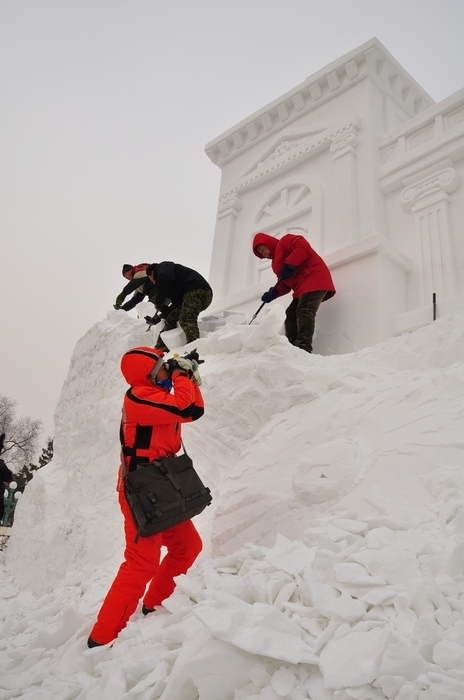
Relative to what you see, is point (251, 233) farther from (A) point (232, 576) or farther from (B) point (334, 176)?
(A) point (232, 576)

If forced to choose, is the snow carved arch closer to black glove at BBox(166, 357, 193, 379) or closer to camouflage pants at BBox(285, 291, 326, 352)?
camouflage pants at BBox(285, 291, 326, 352)

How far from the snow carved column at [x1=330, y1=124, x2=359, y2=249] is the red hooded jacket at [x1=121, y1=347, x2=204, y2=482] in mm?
5092

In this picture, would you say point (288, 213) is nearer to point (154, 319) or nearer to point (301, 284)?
point (301, 284)

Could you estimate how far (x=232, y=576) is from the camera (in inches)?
81.8

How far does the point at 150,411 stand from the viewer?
2701 mm

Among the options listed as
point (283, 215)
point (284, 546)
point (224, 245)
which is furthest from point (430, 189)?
point (284, 546)

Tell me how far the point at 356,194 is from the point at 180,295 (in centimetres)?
365

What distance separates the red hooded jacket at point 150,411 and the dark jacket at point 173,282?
9.44 feet

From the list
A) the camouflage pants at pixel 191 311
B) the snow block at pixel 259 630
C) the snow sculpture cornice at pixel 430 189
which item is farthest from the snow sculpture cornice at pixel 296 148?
the snow block at pixel 259 630

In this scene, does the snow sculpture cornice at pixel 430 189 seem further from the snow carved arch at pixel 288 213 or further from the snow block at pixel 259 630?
the snow block at pixel 259 630

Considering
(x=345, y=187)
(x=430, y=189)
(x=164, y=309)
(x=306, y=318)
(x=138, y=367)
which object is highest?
(x=345, y=187)

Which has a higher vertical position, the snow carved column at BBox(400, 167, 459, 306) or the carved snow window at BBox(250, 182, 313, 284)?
the carved snow window at BBox(250, 182, 313, 284)

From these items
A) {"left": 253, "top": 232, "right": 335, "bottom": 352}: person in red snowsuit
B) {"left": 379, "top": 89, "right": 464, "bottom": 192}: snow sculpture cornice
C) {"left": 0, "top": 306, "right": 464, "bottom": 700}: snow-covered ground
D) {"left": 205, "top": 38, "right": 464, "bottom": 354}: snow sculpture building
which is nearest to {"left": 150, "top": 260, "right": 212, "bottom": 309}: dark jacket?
{"left": 253, "top": 232, "right": 335, "bottom": 352}: person in red snowsuit

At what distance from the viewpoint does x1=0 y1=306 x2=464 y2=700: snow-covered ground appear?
147 centimetres
